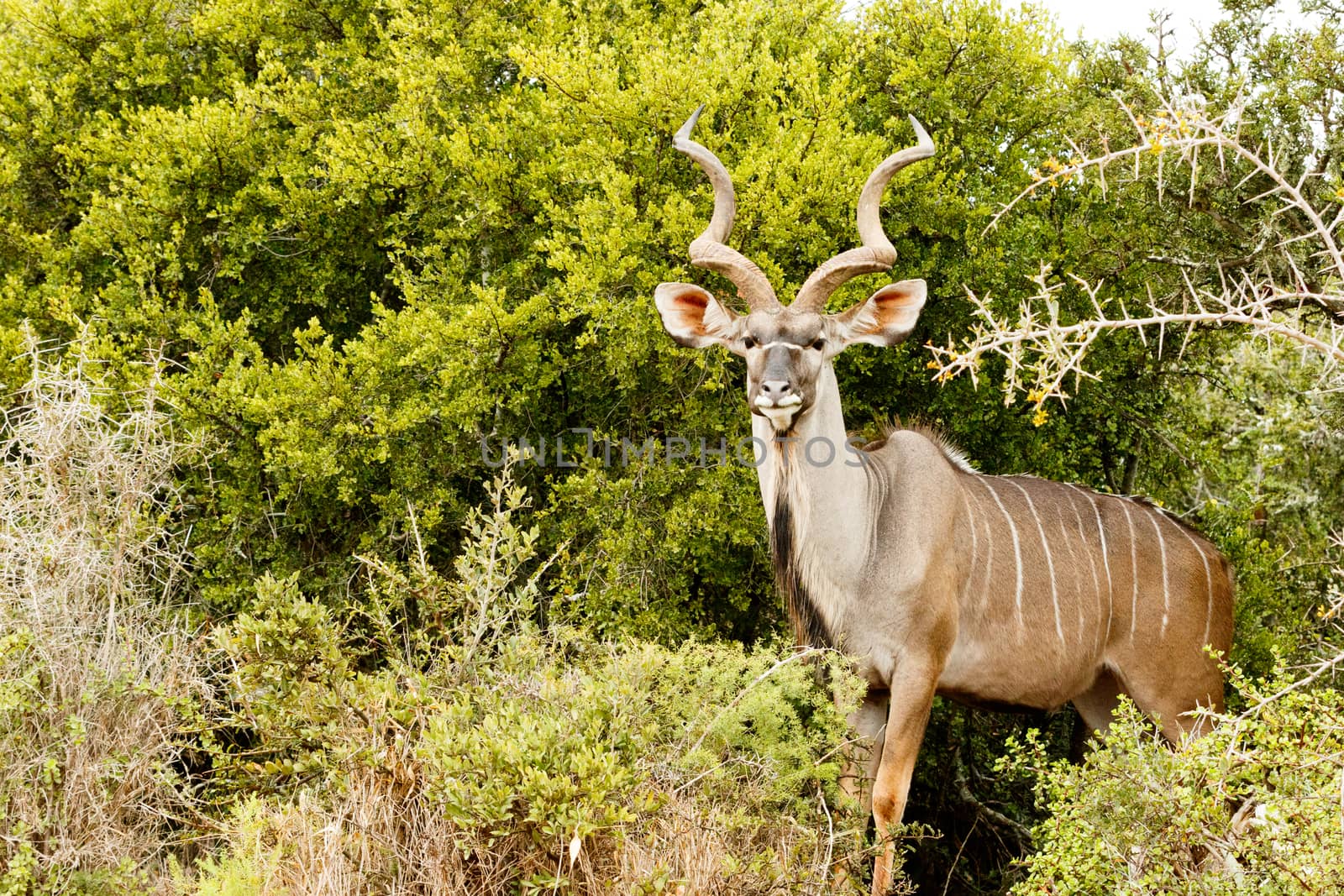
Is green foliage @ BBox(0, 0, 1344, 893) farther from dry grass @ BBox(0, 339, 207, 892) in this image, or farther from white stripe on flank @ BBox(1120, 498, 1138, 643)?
white stripe on flank @ BBox(1120, 498, 1138, 643)

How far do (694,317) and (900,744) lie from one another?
5.30ft

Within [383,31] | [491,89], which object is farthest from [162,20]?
[491,89]

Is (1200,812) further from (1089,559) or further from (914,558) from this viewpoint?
(1089,559)

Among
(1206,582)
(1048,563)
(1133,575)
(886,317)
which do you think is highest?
(886,317)

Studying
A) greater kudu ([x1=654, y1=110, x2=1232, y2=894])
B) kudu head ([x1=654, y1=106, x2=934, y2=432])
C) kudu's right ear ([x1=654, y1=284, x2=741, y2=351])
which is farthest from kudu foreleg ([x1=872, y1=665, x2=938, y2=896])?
kudu's right ear ([x1=654, y1=284, x2=741, y2=351])

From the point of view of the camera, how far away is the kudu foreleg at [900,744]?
4.10m

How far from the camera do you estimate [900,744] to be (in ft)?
13.5

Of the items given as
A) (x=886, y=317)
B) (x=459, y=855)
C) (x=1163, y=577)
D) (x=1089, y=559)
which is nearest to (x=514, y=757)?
(x=459, y=855)

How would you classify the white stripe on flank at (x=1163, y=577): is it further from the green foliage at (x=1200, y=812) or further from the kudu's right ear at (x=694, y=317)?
the kudu's right ear at (x=694, y=317)

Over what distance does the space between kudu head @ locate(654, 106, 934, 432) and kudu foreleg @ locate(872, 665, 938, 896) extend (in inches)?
36.4

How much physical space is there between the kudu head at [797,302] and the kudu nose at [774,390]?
19 cm

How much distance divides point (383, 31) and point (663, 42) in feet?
4.63

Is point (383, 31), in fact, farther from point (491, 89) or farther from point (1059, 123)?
point (1059, 123)

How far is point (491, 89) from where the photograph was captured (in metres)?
5.88
